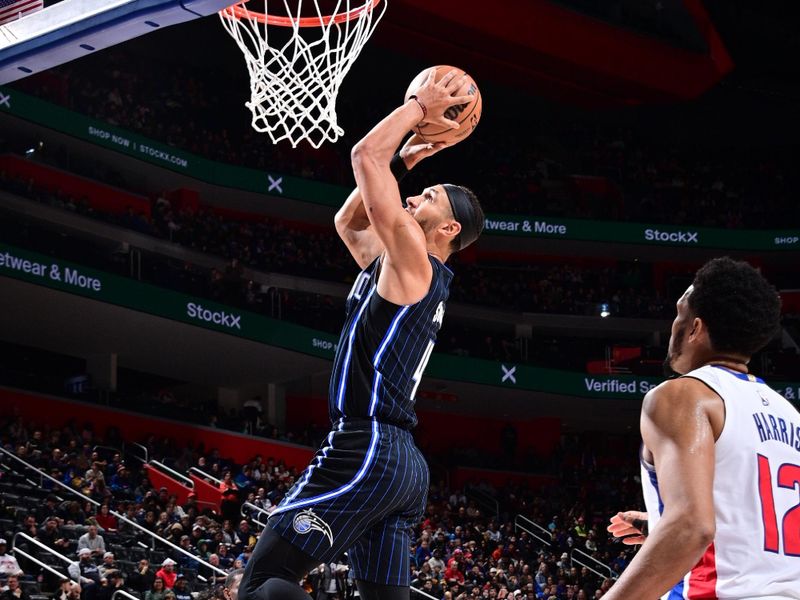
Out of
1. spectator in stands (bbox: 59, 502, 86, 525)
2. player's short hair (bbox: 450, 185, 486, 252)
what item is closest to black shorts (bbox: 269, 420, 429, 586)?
player's short hair (bbox: 450, 185, 486, 252)

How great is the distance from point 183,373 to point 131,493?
974 centimetres

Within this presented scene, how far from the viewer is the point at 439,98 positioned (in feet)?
14.6

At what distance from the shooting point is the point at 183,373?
2639 centimetres

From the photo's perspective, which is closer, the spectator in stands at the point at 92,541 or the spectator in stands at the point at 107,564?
the spectator in stands at the point at 107,564

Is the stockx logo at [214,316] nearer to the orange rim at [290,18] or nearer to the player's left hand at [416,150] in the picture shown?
the orange rim at [290,18]

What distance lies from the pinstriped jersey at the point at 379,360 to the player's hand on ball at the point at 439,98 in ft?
2.35

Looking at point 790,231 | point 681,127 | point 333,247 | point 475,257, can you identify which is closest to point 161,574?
point 333,247

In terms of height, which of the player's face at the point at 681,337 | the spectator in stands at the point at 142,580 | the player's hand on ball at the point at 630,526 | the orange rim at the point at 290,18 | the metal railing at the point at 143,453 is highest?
the orange rim at the point at 290,18

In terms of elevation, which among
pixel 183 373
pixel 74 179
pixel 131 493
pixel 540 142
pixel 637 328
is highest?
pixel 540 142

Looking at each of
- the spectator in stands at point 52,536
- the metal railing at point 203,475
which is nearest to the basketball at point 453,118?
the spectator in stands at point 52,536

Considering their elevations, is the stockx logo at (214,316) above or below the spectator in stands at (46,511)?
above

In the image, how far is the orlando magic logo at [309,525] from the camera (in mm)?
3814

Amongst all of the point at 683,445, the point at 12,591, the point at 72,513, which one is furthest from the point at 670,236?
the point at 683,445

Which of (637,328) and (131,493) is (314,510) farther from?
(637,328)
